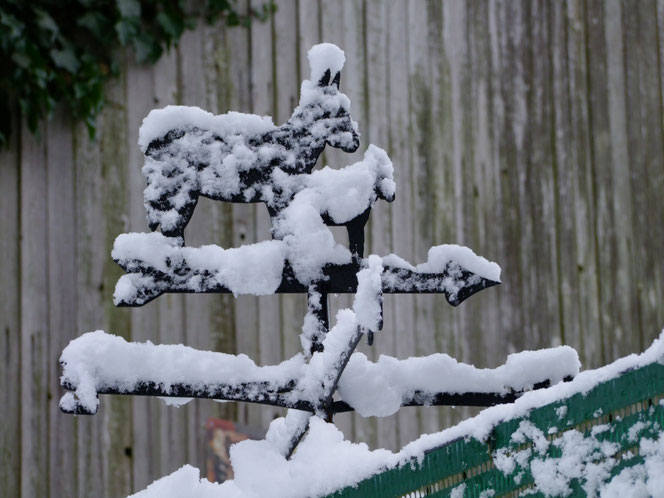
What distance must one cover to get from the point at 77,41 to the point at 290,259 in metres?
1.81

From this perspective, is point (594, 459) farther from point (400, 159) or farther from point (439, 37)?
point (439, 37)

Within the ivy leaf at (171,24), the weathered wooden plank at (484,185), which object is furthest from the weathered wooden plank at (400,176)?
the ivy leaf at (171,24)

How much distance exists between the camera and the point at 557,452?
2.11ft

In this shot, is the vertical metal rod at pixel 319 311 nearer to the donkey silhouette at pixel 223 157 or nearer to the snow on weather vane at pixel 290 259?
the snow on weather vane at pixel 290 259

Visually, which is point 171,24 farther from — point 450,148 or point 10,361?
point 10,361

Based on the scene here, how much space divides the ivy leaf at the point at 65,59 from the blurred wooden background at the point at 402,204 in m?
0.14

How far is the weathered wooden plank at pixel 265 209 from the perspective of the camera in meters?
2.35

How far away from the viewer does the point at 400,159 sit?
245cm

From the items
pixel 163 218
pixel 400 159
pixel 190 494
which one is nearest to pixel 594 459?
pixel 190 494

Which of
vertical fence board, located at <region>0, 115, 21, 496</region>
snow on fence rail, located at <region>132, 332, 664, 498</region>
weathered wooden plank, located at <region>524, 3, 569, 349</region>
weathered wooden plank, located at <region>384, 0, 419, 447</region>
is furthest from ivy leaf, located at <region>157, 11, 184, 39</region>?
snow on fence rail, located at <region>132, 332, 664, 498</region>

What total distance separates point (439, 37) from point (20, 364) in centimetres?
170

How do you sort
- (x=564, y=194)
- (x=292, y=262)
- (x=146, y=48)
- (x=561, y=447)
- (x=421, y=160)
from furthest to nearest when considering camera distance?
(x=564, y=194), (x=421, y=160), (x=146, y=48), (x=292, y=262), (x=561, y=447)

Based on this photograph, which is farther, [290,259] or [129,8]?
[129,8]

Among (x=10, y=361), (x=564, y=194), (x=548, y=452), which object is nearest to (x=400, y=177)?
(x=564, y=194)
